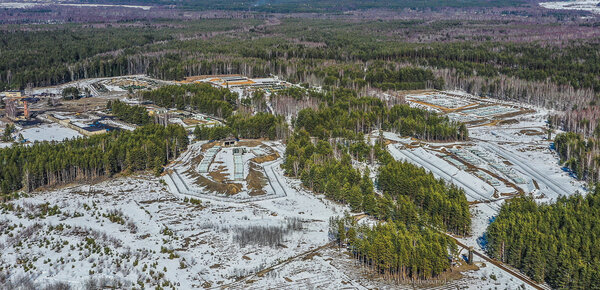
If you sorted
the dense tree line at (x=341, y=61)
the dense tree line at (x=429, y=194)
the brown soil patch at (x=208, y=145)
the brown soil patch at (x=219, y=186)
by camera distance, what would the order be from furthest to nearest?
1. the dense tree line at (x=341, y=61)
2. the brown soil patch at (x=208, y=145)
3. the brown soil patch at (x=219, y=186)
4. the dense tree line at (x=429, y=194)

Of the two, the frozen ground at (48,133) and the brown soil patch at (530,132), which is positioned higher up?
the frozen ground at (48,133)

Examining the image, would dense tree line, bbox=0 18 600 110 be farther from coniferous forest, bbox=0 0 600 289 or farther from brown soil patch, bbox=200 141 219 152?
brown soil patch, bbox=200 141 219 152

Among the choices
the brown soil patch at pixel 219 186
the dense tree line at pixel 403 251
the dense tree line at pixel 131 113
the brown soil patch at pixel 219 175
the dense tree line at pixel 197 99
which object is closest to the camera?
the dense tree line at pixel 403 251

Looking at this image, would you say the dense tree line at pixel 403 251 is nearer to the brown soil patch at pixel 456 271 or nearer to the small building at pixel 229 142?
the brown soil patch at pixel 456 271

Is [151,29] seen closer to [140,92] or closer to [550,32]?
[140,92]

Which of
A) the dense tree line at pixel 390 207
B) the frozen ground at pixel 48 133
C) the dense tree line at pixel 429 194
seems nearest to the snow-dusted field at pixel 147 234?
the dense tree line at pixel 390 207

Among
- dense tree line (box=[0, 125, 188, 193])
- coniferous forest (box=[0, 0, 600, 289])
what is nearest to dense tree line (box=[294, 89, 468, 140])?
coniferous forest (box=[0, 0, 600, 289])
